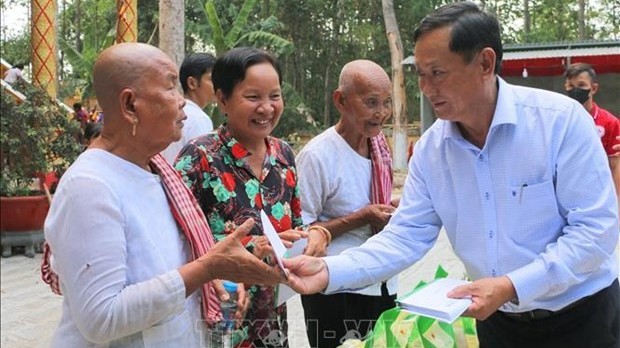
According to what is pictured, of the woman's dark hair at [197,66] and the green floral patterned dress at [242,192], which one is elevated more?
the woman's dark hair at [197,66]

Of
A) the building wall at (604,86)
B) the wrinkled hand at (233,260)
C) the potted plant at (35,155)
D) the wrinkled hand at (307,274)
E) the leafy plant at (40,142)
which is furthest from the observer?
the building wall at (604,86)

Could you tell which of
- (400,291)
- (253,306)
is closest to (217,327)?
(253,306)

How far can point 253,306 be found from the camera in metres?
2.03

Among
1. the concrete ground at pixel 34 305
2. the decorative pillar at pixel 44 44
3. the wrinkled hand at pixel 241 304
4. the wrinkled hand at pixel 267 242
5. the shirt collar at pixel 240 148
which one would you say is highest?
the decorative pillar at pixel 44 44

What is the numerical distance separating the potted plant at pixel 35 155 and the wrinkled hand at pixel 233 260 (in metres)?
3.74

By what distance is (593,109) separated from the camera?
434cm

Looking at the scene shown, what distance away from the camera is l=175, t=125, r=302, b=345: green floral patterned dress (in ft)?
6.46

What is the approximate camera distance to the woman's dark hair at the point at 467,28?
5.68ft

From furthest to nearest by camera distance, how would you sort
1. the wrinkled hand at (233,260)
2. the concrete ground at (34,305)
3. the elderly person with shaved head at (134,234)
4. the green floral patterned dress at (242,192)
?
the concrete ground at (34,305)
the green floral patterned dress at (242,192)
the wrinkled hand at (233,260)
the elderly person with shaved head at (134,234)

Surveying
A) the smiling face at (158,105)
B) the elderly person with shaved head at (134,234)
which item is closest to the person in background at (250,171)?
the elderly person with shaved head at (134,234)

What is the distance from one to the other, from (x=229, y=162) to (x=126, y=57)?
634 mm

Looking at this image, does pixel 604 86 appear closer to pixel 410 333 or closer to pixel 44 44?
pixel 44 44

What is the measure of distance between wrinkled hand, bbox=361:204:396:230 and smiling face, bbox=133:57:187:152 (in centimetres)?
111

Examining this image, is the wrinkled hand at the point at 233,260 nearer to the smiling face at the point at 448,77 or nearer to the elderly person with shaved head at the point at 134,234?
the elderly person with shaved head at the point at 134,234
